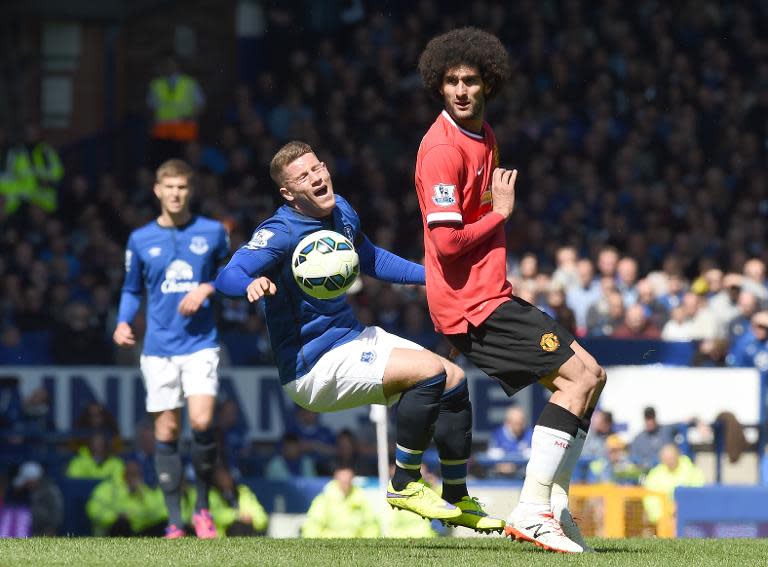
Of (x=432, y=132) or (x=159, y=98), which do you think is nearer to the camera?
(x=432, y=132)

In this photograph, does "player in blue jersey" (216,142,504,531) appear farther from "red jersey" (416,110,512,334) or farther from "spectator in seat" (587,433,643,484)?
"spectator in seat" (587,433,643,484)

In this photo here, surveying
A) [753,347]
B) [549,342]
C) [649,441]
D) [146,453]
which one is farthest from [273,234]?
[753,347]

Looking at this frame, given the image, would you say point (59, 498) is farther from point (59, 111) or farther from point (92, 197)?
point (59, 111)

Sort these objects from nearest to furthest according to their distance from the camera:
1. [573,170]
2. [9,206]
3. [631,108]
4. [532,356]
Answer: [532,356], [9,206], [573,170], [631,108]

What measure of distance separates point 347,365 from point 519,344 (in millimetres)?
897

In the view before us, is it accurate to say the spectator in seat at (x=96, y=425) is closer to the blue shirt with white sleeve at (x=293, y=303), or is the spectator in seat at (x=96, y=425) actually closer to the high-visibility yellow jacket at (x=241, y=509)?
the high-visibility yellow jacket at (x=241, y=509)

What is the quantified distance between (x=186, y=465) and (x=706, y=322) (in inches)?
207

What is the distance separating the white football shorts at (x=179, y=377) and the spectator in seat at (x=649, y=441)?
5.37 metres

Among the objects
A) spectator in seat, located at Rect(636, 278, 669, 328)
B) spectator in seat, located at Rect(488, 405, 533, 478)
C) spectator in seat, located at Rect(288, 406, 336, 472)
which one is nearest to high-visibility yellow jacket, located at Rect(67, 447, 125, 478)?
spectator in seat, located at Rect(288, 406, 336, 472)

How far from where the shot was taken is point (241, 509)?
14070mm

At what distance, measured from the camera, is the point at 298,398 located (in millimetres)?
8016

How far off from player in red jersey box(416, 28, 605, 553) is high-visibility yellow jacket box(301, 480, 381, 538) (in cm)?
607

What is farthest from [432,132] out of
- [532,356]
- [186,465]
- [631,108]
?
[631,108]

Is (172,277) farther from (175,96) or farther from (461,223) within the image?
(175,96)
